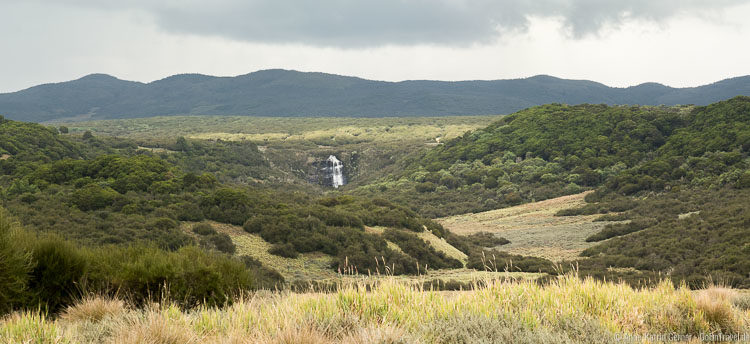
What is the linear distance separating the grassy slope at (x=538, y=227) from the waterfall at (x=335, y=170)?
3361 centimetres

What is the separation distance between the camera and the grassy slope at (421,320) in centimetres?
512

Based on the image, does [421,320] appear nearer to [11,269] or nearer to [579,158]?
[11,269]

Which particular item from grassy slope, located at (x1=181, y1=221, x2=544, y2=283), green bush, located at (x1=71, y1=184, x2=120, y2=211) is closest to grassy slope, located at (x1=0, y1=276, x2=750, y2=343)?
grassy slope, located at (x1=181, y1=221, x2=544, y2=283)

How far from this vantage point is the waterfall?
3066 inches

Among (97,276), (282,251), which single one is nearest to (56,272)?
(97,276)

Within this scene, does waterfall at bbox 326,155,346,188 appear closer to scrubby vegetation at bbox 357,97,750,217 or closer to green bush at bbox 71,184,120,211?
scrubby vegetation at bbox 357,97,750,217

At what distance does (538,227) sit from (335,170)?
158ft

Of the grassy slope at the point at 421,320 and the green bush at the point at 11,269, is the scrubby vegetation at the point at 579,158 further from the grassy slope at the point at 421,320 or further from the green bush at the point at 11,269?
the green bush at the point at 11,269

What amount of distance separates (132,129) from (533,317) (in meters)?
145

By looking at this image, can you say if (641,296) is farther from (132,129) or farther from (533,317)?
(132,129)

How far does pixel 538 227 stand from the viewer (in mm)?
36094

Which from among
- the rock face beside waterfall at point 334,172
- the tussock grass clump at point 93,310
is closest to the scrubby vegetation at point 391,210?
the tussock grass clump at point 93,310

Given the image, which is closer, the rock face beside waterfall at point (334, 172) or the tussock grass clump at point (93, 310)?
the tussock grass clump at point (93, 310)

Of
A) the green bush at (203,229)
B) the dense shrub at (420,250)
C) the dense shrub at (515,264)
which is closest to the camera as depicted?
the green bush at (203,229)
